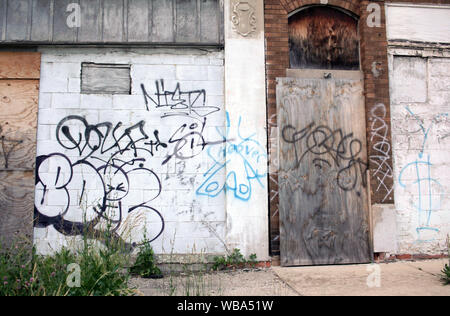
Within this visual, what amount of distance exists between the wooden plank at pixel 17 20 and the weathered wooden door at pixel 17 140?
0.89 ft

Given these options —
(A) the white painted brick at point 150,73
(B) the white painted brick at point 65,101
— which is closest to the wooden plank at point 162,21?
(A) the white painted brick at point 150,73

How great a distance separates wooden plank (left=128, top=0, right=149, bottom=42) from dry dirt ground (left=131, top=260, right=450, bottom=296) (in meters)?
3.69

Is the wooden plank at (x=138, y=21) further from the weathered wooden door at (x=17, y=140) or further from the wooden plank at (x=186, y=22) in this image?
the weathered wooden door at (x=17, y=140)

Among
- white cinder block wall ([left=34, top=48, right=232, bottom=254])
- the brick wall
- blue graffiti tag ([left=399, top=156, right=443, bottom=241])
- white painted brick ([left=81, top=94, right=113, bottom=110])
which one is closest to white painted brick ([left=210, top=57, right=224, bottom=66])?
white cinder block wall ([left=34, top=48, right=232, bottom=254])

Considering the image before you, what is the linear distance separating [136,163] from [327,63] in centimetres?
359

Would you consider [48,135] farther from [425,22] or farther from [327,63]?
[425,22]

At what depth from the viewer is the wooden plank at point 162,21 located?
6.04 metres

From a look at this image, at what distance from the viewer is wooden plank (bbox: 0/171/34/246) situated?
18.8 feet

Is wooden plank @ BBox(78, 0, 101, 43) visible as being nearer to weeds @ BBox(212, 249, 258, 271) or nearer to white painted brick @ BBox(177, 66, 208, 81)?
white painted brick @ BBox(177, 66, 208, 81)

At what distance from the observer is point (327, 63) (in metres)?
6.46

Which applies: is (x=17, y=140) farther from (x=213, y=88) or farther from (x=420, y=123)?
(x=420, y=123)

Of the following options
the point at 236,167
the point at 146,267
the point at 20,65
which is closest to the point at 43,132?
the point at 20,65
